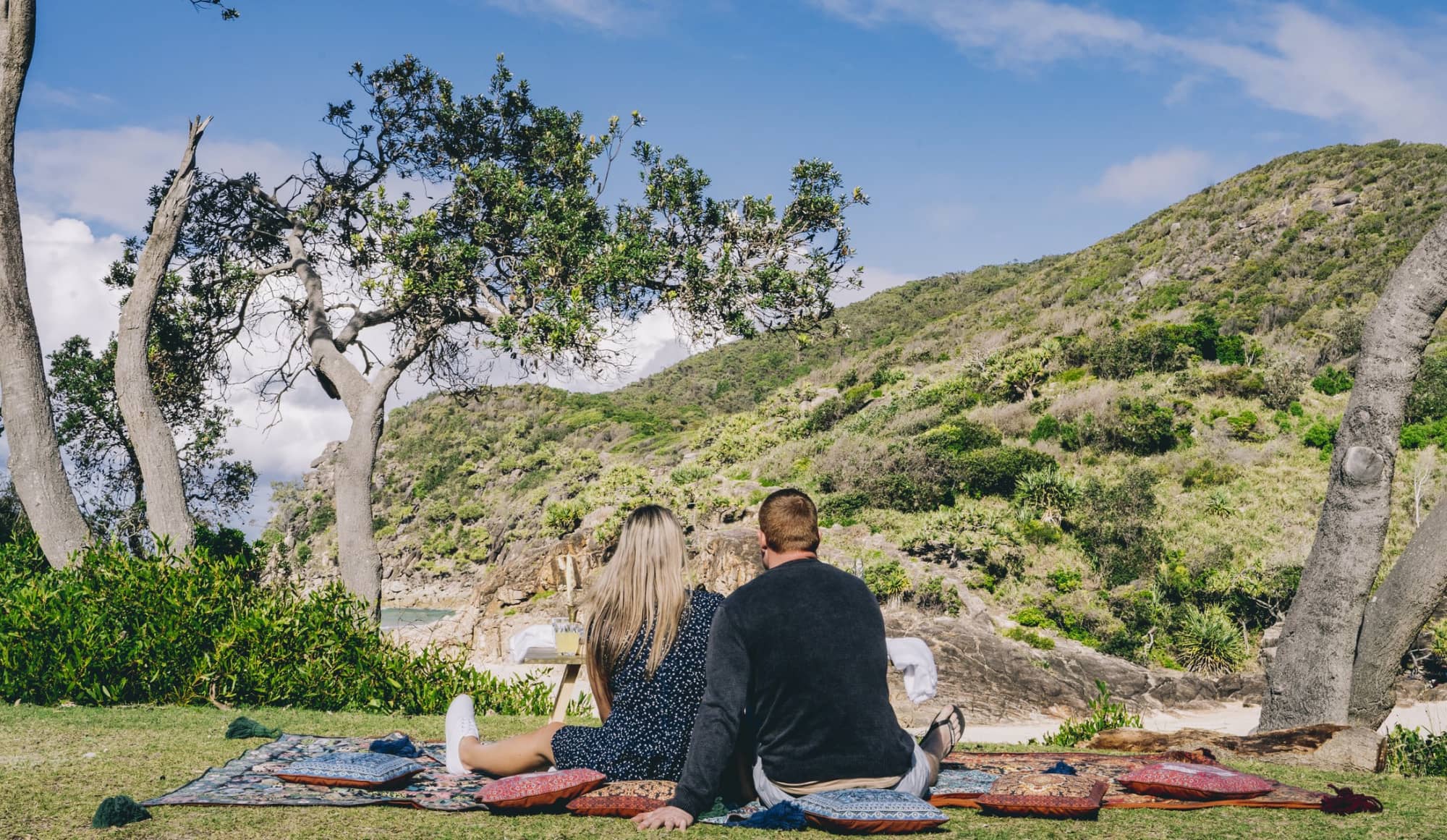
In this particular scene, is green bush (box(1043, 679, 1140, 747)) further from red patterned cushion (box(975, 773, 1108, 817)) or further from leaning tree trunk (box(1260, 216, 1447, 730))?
red patterned cushion (box(975, 773, 1108, 817))

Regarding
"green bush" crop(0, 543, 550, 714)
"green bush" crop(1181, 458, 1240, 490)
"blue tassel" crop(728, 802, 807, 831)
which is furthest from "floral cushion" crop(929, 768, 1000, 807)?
"green bush" crop(1181, 458, 1240, 490)

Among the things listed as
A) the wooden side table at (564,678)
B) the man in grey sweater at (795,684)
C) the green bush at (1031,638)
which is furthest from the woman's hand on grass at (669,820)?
the green bush at (1031,638)

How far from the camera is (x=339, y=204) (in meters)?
11.7

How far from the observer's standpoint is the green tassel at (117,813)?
3.29m

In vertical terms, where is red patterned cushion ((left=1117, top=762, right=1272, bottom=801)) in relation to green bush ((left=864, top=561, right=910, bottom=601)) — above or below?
above

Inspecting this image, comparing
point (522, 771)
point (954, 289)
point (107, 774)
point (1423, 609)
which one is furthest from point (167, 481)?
point (954, 289)

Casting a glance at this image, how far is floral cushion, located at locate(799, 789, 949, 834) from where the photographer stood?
11.0ft

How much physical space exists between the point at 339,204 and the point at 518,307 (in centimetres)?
318

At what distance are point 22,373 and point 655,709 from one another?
24.3 feet

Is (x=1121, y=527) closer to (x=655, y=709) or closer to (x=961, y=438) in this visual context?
(x=961, y=438)

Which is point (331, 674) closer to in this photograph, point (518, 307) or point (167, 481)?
point (167, 481)

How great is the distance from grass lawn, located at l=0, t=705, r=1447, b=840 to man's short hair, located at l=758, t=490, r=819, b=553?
41.8 inches

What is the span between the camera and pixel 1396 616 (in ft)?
20.7

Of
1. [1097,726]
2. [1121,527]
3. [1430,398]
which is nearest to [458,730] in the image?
[1097,726]
